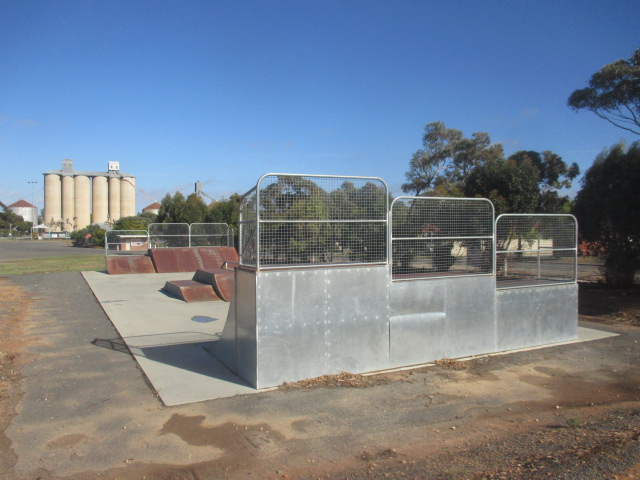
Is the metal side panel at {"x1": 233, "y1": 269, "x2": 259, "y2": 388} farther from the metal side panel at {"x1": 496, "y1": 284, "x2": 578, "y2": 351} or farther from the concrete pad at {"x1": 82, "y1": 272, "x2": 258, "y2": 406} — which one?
the metal side panel at {"x1": 496, "y1": 284, "x2": 578, "y2": 351}

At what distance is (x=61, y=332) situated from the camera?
29.8 ft

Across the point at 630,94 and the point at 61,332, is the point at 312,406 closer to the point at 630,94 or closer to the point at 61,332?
the point at 61,332

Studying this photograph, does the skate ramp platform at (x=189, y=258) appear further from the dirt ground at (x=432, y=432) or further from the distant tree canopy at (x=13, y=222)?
the distant tree canopy at (x=13, y=222)

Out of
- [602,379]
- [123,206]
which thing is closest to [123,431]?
[602,379]

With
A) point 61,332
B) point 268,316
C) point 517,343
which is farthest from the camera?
point 61,332

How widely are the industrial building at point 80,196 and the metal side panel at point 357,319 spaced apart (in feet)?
323

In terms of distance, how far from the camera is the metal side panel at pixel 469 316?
7.18 metres

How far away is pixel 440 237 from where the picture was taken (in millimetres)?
7035

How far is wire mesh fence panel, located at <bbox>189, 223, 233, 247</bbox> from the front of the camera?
73.7ft

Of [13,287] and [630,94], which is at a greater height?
[630,94]

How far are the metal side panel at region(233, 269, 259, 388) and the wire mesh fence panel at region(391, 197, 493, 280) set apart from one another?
2.19m

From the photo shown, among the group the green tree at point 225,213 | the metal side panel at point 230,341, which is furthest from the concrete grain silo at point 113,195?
the metal side panel at point 230,341

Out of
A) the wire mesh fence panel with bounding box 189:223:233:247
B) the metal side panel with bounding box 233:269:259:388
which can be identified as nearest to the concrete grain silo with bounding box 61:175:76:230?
the wire mesh fence panel with bounding box 189:223:233:247

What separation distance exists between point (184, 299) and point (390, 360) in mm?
7739
